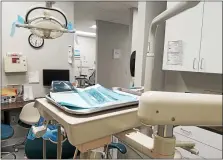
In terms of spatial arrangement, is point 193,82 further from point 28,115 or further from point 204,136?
point 28,115

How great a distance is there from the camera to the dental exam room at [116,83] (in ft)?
1.46

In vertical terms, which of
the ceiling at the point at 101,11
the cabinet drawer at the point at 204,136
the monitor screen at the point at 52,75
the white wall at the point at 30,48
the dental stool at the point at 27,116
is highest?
the ceiling at the point at 101,11

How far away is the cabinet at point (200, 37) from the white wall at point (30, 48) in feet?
6.66

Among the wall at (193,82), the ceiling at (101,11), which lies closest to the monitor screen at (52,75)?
the ceiling at (101,11)

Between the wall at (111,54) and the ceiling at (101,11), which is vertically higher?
the ceiling at (101,11)

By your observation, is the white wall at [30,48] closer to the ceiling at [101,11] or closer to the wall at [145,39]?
the ceiling at [101,11]

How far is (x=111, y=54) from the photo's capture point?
18.1 feet

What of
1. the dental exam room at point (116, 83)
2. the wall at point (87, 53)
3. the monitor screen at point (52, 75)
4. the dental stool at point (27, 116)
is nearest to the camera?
the dental exam room at point (116, 83)

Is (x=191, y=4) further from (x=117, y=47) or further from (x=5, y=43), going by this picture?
(x=117, y=47)

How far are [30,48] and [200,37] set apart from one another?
8.48ft

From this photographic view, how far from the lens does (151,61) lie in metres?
0.86

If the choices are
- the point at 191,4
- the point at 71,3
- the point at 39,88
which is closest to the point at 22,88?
the point at 39,88

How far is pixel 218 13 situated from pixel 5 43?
A: 2885 mm

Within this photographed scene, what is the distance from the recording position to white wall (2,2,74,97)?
3.01 meters
